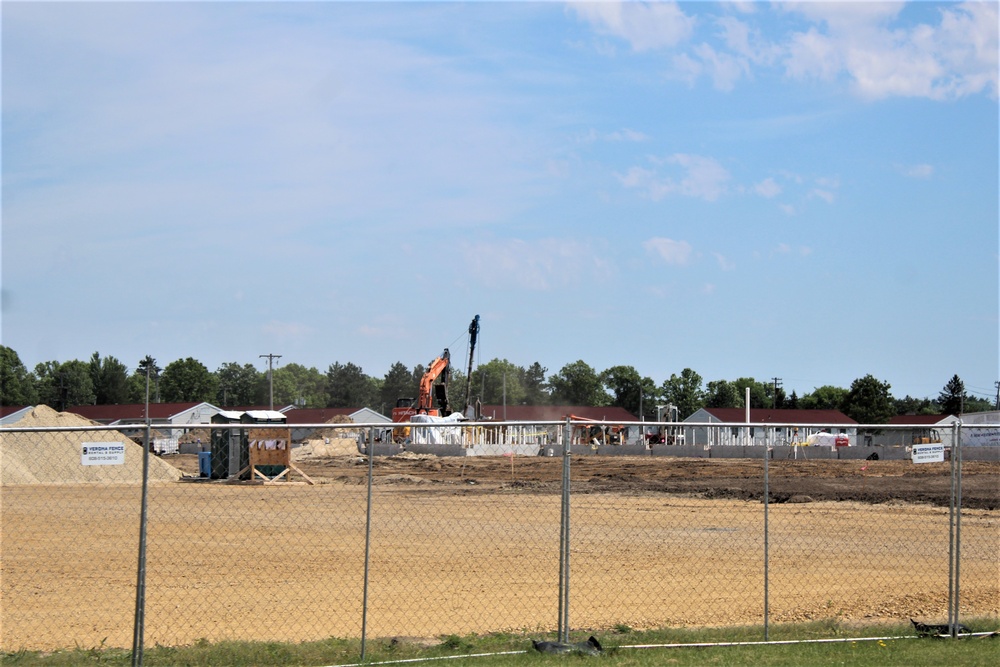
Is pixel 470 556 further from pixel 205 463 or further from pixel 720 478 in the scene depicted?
pixel 205 463

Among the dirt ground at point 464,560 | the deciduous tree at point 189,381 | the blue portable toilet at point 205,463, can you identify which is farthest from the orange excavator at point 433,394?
the deciduous tree at point 189,381

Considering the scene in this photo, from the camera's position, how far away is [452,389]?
521 ft

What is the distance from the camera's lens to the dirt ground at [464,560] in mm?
12781

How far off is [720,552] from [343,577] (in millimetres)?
7778

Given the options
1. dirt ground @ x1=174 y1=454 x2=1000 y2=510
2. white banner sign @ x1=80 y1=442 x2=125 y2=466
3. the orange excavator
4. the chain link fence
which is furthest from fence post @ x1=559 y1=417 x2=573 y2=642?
the orange excavator

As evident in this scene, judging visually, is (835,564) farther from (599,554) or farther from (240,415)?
(240,415)

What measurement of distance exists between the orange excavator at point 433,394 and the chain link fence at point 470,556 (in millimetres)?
37885

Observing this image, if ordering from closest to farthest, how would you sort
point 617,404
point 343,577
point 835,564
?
point 343,577 < point 835,564 < point 617,404

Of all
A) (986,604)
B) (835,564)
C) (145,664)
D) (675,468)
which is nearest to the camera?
(145,664)

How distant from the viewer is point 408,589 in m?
15.0

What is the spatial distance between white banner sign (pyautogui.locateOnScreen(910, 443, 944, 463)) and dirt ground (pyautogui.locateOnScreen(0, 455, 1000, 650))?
2.81m

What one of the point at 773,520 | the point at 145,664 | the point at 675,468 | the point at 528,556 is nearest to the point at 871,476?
the point at 675,468

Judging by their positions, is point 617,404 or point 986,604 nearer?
point 986,604

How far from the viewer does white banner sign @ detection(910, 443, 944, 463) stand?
11.0 m
